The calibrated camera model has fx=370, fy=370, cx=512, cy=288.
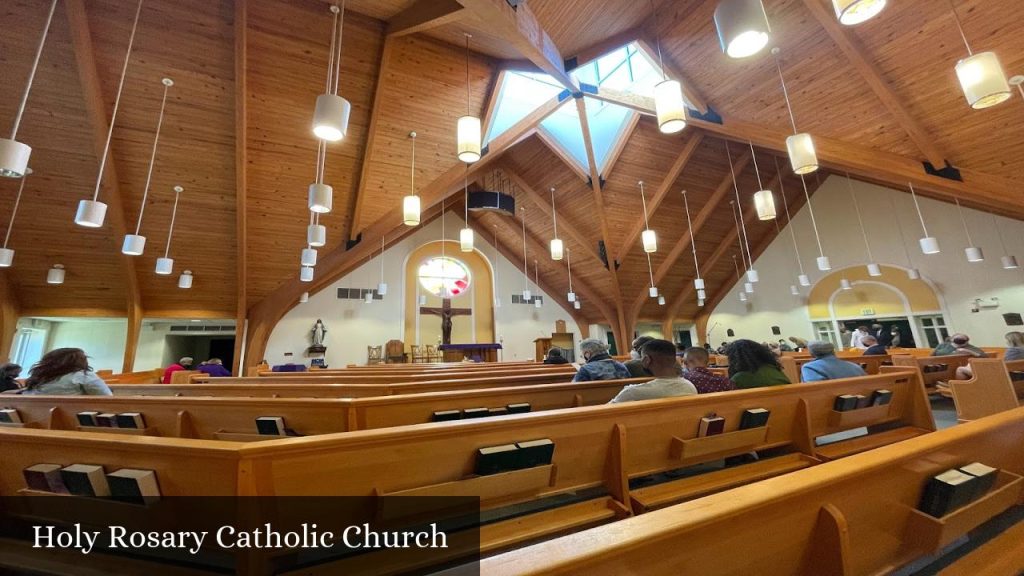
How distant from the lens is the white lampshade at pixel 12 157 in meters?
2.31

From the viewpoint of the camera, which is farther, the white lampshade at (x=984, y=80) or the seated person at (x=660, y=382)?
the white lampshade at (x=984, y=80)

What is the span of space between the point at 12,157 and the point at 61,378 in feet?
4.69

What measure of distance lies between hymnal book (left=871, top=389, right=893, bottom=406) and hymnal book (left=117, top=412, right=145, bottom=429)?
13.0 ft

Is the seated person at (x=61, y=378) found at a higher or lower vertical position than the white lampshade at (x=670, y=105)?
lower

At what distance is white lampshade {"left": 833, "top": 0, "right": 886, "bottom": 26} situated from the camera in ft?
5.94

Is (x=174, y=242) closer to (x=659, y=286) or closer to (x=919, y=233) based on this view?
(x=659, y=286)

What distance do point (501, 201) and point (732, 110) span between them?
14.7 feet

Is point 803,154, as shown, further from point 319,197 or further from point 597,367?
point 319,197

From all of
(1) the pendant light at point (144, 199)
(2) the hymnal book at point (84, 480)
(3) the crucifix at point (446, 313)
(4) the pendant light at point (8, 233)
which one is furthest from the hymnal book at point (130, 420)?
(3) the crucifix at point (446, 313)

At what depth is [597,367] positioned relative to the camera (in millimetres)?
2650

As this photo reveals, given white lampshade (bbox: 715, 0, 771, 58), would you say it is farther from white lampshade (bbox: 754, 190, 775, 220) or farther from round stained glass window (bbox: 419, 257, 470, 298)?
round stained glass window (bbox: 419, 257, 470, 298)

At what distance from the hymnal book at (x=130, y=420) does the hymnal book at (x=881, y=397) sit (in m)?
3.96

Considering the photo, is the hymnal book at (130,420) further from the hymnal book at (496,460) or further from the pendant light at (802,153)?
the pendant light at (802,153)

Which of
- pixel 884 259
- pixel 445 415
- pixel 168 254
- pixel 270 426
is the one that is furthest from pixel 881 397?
pixel 884 259
